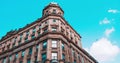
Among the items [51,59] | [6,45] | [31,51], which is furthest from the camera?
[6,45]

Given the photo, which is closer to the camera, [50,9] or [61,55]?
[61,55]

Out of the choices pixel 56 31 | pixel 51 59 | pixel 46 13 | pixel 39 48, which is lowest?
pixel 51 59

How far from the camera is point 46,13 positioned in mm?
59125

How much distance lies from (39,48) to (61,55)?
20.8ft

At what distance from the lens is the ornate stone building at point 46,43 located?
48.2m

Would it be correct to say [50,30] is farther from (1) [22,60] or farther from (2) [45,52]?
(1) [22,60]

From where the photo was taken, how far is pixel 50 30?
5191 centimetres

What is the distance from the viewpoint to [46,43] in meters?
49.7

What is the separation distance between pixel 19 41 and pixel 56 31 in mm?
13944

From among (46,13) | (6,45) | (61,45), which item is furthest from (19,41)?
(61,45)

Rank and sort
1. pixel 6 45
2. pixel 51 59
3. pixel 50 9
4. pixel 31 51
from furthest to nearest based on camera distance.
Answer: pixel 6 45, pixel 50 9, pixel 31 51, pixel 51 59

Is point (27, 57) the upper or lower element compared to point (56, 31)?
lower

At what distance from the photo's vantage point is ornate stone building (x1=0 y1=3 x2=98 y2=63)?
48250 mm

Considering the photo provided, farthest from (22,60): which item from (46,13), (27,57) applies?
(46,13)
